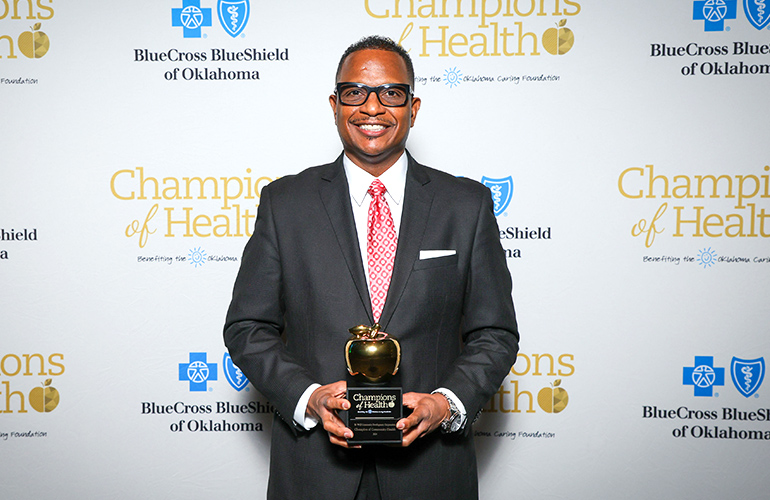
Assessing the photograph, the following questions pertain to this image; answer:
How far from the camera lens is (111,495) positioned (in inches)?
102

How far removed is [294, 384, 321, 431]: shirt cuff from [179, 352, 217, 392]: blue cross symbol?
1.07 meters

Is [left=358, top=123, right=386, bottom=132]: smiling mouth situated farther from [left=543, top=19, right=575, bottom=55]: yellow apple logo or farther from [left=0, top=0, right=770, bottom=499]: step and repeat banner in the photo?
[left=543, top=19, right=575, bottom=55]: yellow apple logo

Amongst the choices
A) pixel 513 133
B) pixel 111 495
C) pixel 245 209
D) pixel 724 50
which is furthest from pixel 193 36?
pixel 724 50

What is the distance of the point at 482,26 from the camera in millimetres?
2412

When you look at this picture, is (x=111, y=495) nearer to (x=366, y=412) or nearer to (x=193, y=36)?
(x=366, y=412)

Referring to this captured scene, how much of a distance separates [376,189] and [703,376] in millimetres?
1656

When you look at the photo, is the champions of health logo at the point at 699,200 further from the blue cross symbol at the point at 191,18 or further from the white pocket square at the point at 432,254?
the blue cross symbol at the point at 191,18

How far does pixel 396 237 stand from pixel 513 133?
996 mm

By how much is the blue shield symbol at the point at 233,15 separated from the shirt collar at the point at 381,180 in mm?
1013

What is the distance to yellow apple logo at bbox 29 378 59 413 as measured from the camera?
8.38ft

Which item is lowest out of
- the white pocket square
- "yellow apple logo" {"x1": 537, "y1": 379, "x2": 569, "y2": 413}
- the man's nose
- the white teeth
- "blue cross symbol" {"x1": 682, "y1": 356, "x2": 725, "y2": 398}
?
"yellow apple logo" {"x1": 537, "y1": 379, "x2": 569, "y2": 413}

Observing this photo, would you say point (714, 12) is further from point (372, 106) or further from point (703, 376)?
point (372, 106)

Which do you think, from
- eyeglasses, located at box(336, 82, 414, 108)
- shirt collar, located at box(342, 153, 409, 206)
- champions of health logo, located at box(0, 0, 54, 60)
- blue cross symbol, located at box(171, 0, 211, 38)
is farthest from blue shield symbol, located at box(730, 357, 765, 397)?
champions of health logo, located at box(0, 0, 54, 60)

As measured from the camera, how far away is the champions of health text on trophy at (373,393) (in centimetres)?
141
